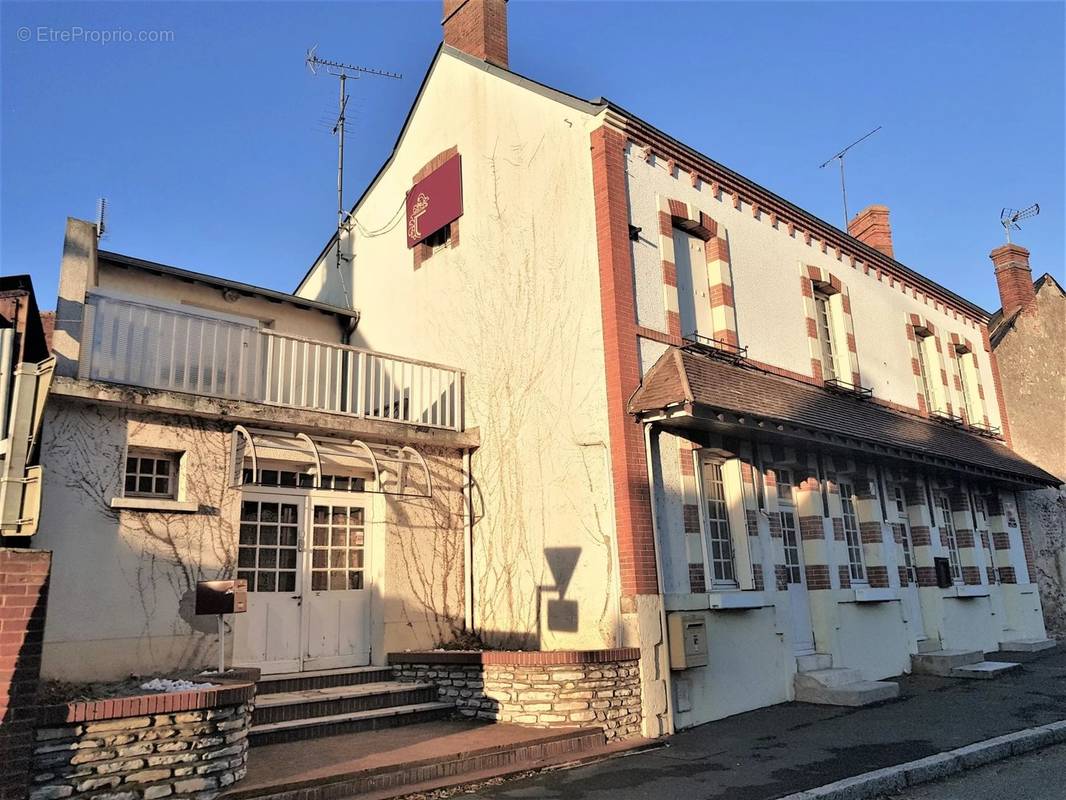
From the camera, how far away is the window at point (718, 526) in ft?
32.0

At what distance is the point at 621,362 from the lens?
9.00 meters

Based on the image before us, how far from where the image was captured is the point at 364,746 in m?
7.02

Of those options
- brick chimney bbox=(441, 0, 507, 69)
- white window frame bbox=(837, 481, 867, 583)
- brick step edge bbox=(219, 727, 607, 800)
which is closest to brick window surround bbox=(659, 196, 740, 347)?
white window frame bbox=(837, 481, 867, 583)

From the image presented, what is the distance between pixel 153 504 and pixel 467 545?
3952mm

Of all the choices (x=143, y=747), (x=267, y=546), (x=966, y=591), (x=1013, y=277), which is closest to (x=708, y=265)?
Result: (x=267, y=546)

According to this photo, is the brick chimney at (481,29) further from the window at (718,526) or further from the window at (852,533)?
the window at (852,533)

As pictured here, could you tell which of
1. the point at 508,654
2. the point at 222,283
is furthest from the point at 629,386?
the point at 222,283

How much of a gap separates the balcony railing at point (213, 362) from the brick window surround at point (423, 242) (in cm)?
204

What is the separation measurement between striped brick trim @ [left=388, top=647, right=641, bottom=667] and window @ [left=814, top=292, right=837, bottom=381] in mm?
6606

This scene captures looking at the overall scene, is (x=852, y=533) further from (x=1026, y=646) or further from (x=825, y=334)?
(x=1026, y=646)

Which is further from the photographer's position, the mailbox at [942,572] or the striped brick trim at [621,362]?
the mailbox at [942,572]

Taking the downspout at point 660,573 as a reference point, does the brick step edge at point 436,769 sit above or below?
below

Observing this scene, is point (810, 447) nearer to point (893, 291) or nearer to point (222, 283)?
point (893, 291)

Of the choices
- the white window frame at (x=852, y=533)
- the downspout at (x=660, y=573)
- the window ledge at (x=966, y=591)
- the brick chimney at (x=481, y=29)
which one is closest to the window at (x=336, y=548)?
the downspout at (x=660, y=573)
